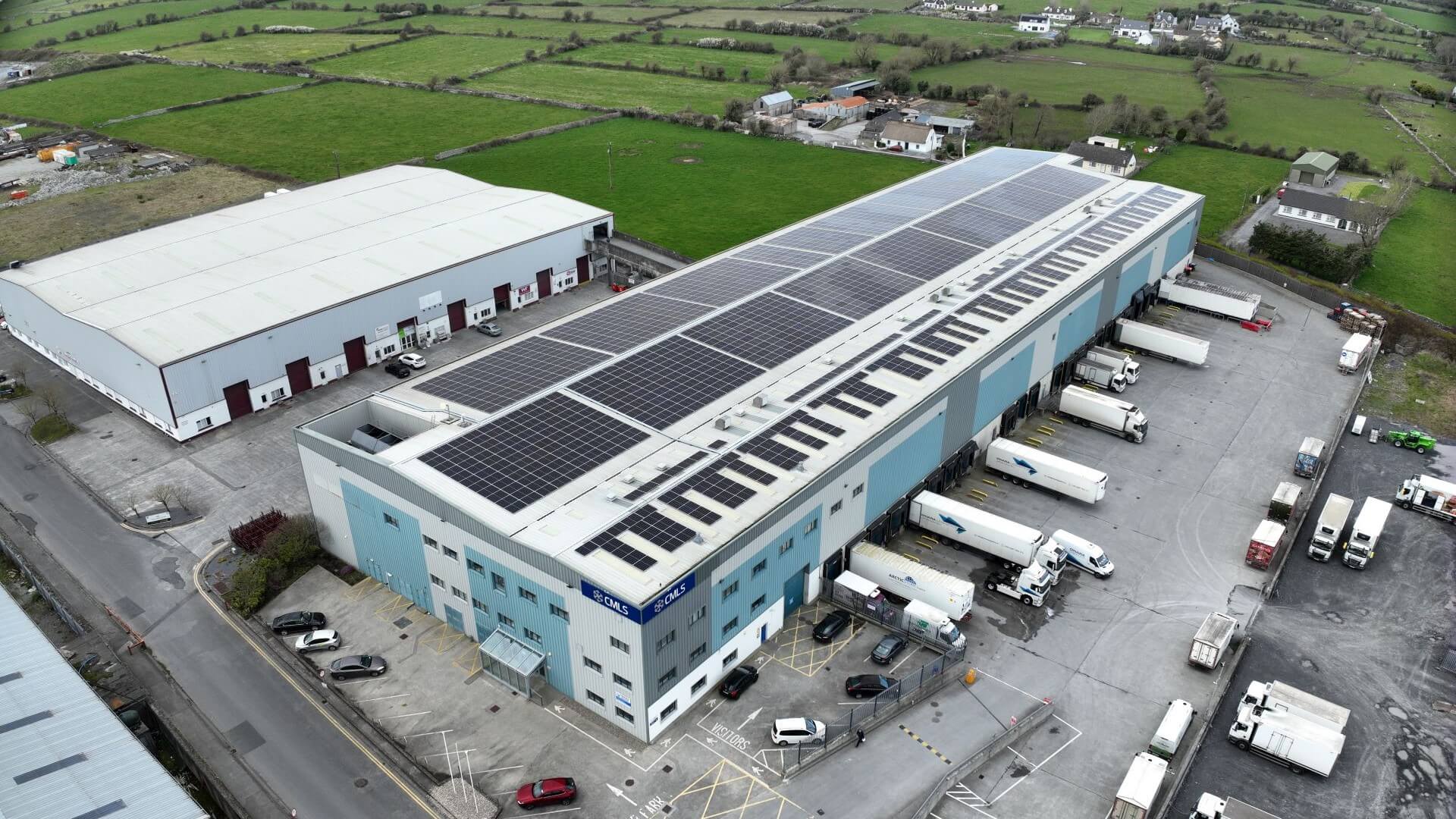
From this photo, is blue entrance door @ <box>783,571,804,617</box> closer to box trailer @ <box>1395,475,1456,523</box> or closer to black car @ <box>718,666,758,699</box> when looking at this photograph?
black car @ <box>718,666,758,699</box>

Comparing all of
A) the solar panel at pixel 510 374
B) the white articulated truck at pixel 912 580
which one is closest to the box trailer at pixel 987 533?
the white articulated truck at pixel 912 580

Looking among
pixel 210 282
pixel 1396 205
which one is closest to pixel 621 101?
pixel 210 282

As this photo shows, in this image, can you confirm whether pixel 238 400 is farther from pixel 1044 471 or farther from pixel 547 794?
pixel 1044 471

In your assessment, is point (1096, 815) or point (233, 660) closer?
point (1096, 815)

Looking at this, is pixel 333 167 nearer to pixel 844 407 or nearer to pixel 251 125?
pixel 251 125

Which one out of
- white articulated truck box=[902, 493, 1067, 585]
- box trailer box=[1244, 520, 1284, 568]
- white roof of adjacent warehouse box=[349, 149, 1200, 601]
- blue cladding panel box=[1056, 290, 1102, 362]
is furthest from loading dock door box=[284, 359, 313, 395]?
box trailer box=[1244, 520, 1284, 568]

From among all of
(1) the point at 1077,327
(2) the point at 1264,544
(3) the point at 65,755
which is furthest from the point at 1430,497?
(3) the point at 65,755
